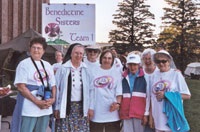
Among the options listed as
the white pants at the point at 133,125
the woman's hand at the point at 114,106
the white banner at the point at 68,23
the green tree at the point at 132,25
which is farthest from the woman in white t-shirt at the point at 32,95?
the green tree at the point at 132,25

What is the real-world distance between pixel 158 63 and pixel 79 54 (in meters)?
1.04

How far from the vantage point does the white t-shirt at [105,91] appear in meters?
4.71

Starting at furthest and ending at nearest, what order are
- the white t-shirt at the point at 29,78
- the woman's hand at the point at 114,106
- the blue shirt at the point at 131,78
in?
the blue shirt at the point at 131,78, the woman's hand at the point at 114,106, the white t-shirt at the point at 29,78

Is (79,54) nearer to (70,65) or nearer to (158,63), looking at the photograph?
(70,65)

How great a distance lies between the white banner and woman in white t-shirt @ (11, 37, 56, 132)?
4.47m

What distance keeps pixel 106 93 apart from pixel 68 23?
4.41 m

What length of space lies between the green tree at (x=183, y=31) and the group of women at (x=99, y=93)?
48.4m

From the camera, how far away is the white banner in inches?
341

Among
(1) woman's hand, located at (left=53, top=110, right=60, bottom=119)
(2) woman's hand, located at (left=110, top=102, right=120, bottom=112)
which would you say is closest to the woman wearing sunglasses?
(2) woman's hand, located at (left=110, top=102, right=120, bottom=112)

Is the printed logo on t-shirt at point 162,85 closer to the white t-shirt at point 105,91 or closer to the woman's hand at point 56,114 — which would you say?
the white t-shirt at point 105,91

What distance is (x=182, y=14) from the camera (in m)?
54.4

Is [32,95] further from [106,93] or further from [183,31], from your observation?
[183,31]

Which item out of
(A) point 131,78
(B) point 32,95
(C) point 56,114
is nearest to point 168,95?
(A) point 131,78

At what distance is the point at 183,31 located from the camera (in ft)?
175
